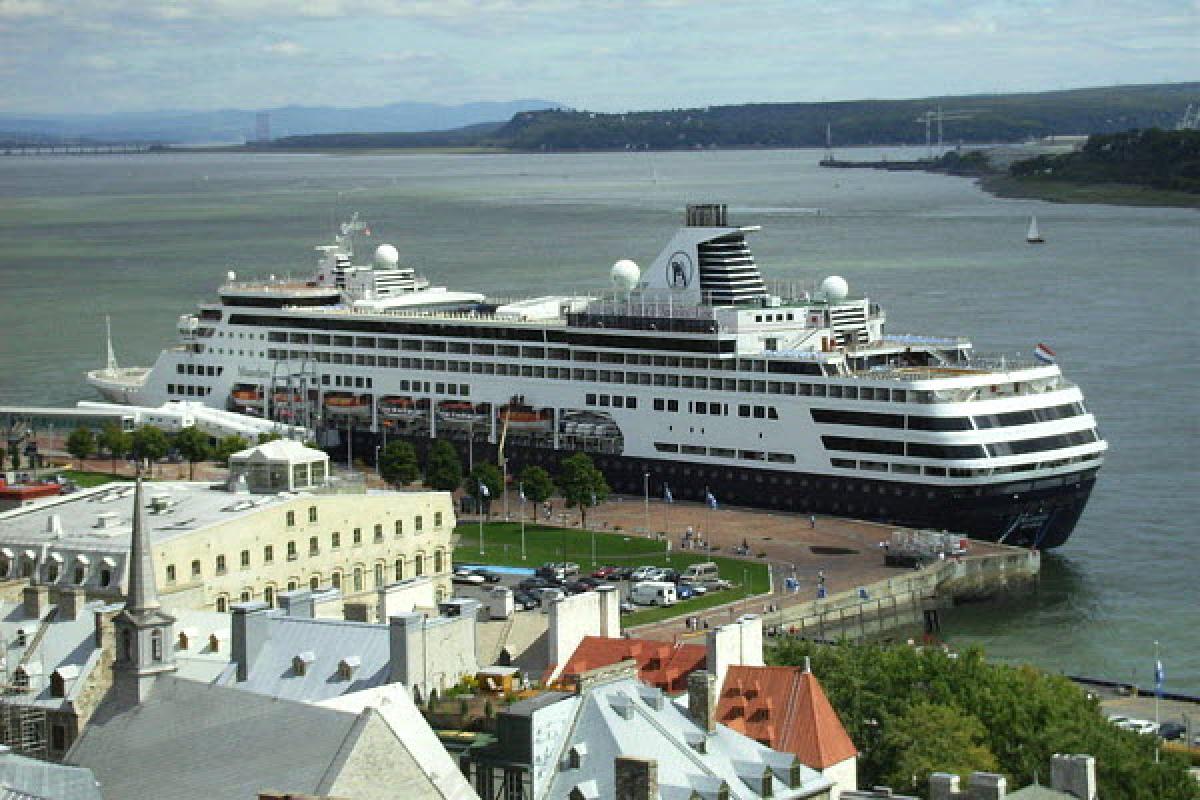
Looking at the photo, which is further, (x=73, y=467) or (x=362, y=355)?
(x=362, y=355)

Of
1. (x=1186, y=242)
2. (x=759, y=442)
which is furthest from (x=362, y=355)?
(x=1186, y=242)

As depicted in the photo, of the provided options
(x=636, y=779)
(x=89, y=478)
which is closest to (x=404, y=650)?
(x=636, y=779)

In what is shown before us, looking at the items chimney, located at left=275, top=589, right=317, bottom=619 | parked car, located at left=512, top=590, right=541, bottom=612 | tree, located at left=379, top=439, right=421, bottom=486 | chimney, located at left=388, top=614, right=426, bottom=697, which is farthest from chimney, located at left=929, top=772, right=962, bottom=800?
tree, located at left=379, top=439, right=421, bottom=486

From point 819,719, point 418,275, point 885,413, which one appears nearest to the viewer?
point 819,719

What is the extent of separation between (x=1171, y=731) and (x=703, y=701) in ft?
57.8

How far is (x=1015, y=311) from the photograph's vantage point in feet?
420

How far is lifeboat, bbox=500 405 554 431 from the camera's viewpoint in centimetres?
8712

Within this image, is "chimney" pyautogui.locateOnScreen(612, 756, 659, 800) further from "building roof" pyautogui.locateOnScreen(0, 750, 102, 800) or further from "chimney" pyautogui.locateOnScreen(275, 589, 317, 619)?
"chimney" pyautogui.locateOnScreen(275, 589, 317, 619)

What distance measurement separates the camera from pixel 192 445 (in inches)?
3278

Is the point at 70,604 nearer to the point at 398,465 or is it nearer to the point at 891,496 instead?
the point at 891,496

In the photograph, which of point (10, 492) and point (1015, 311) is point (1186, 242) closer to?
point (1015, 311)

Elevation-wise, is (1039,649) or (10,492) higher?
(10,492)

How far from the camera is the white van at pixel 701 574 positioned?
2522 inches

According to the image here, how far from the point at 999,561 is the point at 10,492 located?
26424mm
